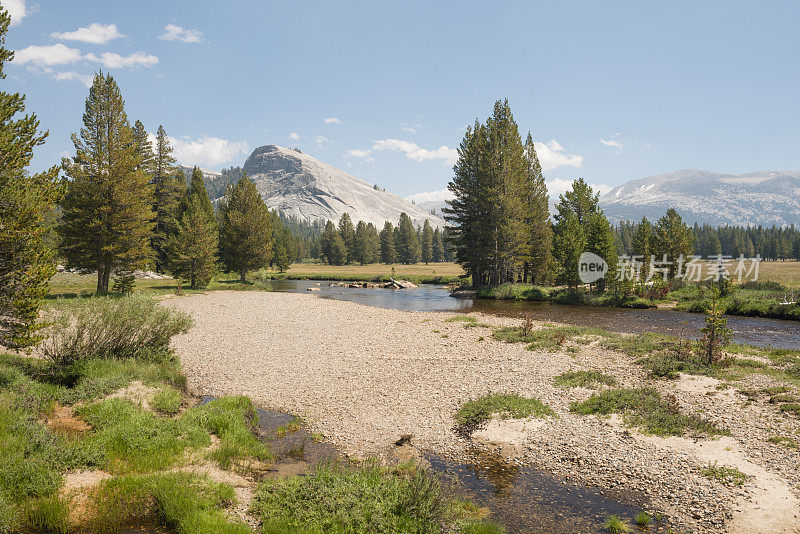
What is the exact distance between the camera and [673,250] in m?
55.5

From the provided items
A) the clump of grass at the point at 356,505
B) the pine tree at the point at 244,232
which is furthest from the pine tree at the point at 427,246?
the clump of grass at the point at 356,505

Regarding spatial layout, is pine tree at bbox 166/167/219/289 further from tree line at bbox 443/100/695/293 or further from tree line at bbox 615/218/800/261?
tree line at bbox 615/218/800/261

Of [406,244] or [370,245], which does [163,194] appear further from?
[406,244]

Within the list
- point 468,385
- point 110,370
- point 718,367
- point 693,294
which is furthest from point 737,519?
point 693,294

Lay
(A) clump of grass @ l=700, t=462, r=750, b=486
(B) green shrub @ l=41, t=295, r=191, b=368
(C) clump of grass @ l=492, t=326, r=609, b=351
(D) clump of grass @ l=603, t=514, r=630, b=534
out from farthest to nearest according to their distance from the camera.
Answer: (C) clump of grass @ l=492, t=326, r=609, b=351, (B) green shrub @ l=41, t=295, r=191, b=368, (A) clump of grass @ l=700, t=462, r=750, b=486, (D) clump of grass @ l=603, t=514, r=630, b=534

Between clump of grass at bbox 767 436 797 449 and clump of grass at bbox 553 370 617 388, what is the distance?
17.4 feet

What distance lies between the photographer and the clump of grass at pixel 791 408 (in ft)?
44.8

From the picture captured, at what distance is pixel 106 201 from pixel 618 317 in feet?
162

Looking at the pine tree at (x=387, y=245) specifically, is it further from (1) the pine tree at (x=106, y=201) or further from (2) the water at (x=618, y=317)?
(1) the pine tree at (x=106, y=201)

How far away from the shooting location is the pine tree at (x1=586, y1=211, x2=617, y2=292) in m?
46.3

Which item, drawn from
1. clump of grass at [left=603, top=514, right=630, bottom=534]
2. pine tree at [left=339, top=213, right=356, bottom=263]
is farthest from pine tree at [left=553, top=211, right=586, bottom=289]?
pine tree at [left=339, top=213, right=356, bottom=263]

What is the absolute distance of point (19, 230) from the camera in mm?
11633

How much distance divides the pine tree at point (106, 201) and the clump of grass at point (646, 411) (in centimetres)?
3868

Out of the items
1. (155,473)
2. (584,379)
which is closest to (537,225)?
(584,379)
